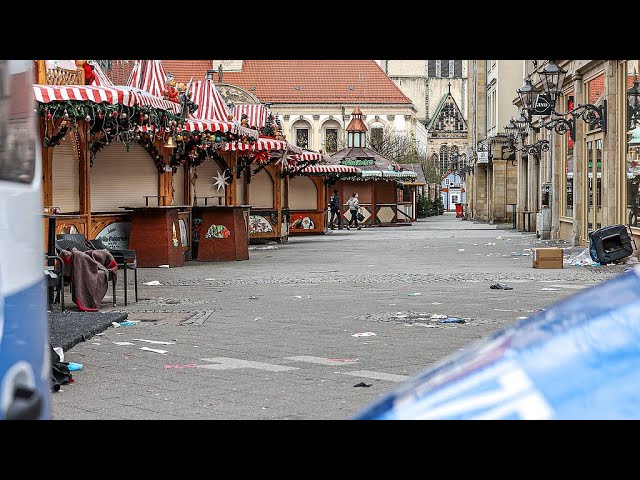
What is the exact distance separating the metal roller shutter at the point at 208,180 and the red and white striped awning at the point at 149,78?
17.6ft

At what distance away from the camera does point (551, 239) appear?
35594 millimetres

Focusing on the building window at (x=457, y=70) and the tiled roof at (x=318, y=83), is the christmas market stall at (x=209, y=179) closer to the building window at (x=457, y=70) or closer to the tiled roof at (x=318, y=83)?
the tiled roof at (x=318, y=83)

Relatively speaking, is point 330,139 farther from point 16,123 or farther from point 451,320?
point 16,123

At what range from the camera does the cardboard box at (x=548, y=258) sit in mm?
21875

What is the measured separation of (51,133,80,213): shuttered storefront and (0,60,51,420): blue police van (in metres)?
16.4

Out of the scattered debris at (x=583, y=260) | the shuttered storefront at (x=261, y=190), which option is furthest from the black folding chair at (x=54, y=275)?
the shuttered storefront at (x=261, y=190)

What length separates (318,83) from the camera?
352 ft

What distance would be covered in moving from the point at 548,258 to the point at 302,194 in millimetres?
25845

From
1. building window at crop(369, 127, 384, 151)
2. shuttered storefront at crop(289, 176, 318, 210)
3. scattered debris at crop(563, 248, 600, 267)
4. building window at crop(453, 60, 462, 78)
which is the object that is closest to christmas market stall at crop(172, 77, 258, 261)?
scattered debris at crop(563, 248, 600, 267)

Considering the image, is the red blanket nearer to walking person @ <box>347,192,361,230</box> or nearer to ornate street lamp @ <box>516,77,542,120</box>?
ornate street lamp @ <box>516,77,542,120</box>

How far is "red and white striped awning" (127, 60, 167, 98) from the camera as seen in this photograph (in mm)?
24875
